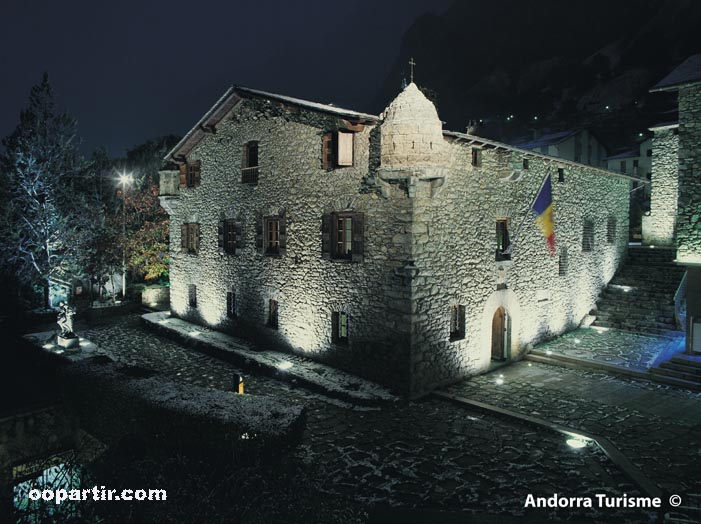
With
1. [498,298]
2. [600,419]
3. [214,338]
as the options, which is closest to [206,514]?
[600,419]

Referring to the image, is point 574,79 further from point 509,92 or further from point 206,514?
point 206,514

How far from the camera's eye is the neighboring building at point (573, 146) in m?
37.3

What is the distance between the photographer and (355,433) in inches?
373

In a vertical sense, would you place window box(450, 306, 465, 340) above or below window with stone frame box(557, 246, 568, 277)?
below

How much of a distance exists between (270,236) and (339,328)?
4.28m

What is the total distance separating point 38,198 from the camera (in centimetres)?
2317

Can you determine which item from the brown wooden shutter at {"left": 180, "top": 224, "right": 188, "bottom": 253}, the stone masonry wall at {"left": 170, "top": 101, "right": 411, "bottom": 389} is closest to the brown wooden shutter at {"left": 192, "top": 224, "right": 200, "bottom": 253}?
the stone masonry wall at {"left": 170, "top": 101, "right": 411, "bottom": 389}

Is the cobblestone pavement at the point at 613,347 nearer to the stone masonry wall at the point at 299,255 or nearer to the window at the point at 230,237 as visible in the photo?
the stone masonry wall at the point at 299,255

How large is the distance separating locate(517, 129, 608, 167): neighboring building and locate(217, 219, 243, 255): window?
89.4 feet

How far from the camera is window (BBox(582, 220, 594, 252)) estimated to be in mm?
18375

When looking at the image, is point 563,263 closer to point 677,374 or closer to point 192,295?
point 677,374

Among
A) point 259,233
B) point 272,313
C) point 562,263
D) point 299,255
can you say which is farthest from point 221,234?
point 562,263

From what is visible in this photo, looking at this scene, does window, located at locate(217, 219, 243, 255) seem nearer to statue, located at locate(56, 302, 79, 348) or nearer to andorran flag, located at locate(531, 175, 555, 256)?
statue, located at locate(56, 302, 79, 348)

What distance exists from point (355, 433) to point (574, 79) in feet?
219
